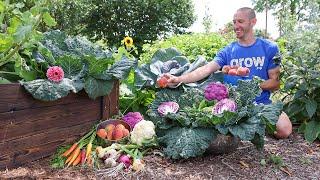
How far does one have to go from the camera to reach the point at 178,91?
134 inches

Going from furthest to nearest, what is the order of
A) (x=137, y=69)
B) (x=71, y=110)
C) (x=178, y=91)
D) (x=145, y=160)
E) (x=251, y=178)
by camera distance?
(x=137, y=69) → (x=178, y=91) → (x=71, y=110) → (x=145, y=160) → (x=251, y=178)

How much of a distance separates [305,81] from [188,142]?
142 centimetres

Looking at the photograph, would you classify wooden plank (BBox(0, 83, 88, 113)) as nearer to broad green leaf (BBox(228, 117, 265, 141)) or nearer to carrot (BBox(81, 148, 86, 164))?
carrot (BBox(81, 148, 86, 164))

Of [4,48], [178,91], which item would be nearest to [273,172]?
[178,91]

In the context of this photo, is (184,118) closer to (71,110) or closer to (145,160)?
(145,160)

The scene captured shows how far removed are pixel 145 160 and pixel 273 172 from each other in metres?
0.86

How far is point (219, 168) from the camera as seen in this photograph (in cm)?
272

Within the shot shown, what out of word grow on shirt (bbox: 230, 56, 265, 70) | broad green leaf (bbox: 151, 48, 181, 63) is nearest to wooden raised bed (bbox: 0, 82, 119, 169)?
broad green leaf (bbox: 151, 48, 181, 63)

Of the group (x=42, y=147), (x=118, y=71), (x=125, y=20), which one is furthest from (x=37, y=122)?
(x=125, y=20)

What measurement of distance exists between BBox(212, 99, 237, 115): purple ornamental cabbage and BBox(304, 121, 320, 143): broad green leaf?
1053mm

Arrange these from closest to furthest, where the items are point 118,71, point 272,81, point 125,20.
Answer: point 118,71, point 272,81, point 125,20

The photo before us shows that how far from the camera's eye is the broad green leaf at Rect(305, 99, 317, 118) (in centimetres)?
347

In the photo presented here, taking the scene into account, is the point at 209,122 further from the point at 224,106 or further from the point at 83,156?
the point at 83,156

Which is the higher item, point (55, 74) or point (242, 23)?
point (242, 23)
